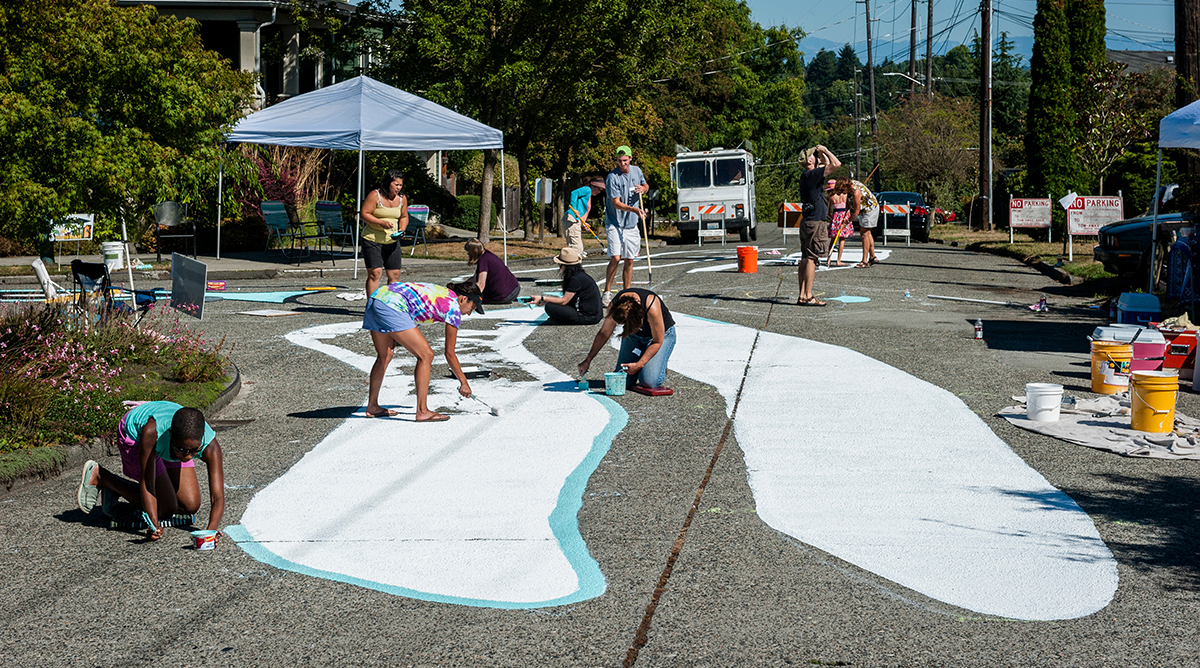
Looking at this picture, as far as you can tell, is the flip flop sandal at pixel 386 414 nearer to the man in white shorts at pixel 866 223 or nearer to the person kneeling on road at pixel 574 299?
the person kneeling on road at pixel 574 299

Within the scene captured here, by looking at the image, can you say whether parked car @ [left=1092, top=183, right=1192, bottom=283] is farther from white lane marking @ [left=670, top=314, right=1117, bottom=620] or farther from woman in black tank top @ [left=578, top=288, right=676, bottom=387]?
woman in black tank top @ [left=578, top=288, right=676, bottom=387]

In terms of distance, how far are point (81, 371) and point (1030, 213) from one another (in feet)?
79.8

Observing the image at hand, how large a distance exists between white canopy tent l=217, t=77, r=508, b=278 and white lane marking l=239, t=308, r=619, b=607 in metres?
10.5

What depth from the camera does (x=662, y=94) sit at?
4597 cm

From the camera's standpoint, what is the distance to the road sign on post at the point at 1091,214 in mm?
22156

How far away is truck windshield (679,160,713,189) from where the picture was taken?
1329 inches

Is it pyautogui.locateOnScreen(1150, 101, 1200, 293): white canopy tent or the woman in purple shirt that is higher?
pyautogui.locateOnScreen(1150, 101, 1200, 293): white canopy tent

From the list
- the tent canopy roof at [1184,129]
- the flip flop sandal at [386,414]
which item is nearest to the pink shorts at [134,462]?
the flip flop sandal at [386,414]

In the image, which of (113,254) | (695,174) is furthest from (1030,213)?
(113,254)

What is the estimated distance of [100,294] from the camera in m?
11.1

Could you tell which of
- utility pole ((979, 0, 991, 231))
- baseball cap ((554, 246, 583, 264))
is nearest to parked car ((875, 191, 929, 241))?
utility pole ((979, 0, 991, 231))

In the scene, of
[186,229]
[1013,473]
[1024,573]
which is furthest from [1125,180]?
[1024,573]

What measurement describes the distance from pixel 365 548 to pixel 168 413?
1212mm

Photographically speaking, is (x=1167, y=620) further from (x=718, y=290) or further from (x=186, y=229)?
(x=186, y=229)
